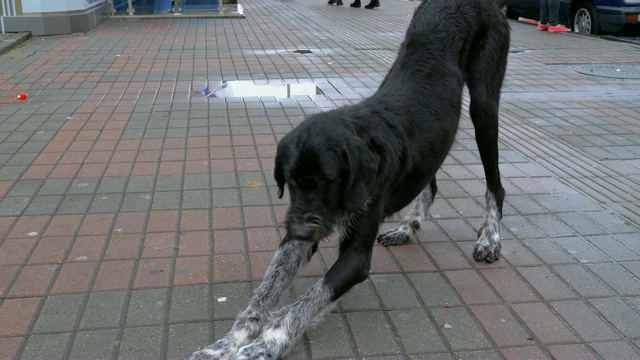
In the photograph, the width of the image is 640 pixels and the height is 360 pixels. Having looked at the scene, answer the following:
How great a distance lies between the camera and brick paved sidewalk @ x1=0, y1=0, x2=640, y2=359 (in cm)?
340

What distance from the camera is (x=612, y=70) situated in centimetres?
1056

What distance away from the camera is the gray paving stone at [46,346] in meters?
3.16

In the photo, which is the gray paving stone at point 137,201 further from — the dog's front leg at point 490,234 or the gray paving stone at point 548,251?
the gray paving stone at point 548,251

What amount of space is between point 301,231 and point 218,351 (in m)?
0.75

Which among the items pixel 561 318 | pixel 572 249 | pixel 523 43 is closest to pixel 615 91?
pixel 523 43

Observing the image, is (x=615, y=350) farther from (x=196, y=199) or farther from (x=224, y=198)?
(x=196, y=199)

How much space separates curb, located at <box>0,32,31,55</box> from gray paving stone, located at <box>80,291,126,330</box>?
8.94 meters

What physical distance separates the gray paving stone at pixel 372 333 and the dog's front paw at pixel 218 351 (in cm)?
64

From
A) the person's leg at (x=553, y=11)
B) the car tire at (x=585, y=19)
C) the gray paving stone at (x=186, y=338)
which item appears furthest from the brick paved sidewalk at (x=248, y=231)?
the person's leg at (x=553, y=11)

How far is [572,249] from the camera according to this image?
4383mm

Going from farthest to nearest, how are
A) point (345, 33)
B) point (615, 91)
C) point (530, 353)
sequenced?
point (345, 33) → point (615, 91) → point (530, 353)

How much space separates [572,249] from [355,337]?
186 cm

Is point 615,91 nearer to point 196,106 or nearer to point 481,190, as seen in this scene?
point 481,190

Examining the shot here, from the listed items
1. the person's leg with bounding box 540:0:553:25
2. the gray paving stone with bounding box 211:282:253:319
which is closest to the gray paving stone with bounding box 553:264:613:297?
the gray paving stone with bounding box 211:282:253:319
